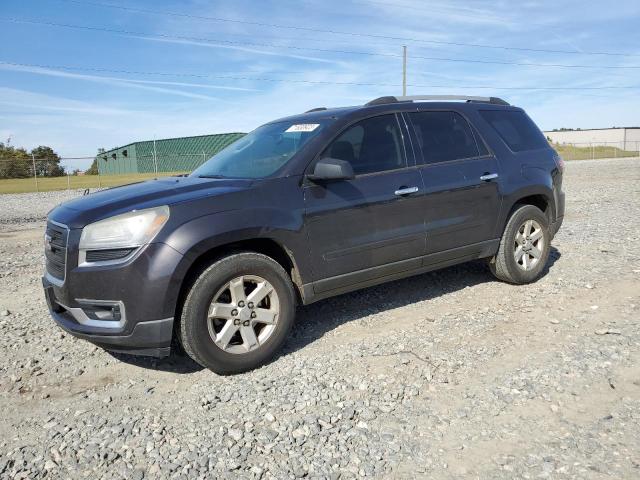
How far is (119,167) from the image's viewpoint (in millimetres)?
71250

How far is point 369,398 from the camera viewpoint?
329cm

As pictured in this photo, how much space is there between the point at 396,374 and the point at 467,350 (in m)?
0.69

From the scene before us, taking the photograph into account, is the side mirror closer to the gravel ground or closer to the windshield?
the windshield

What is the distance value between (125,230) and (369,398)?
1.90 metres

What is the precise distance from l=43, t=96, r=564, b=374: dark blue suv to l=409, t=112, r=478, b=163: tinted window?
1 centimetres

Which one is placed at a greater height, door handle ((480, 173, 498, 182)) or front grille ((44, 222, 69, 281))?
door handle ((480, 173, 498, 182))

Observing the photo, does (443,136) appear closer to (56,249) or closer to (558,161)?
(558,161)

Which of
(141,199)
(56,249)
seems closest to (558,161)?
(141,199)

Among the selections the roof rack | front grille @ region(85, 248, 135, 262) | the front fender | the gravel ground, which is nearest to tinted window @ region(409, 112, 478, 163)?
the roof rack

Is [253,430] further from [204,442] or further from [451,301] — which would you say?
[451,301]

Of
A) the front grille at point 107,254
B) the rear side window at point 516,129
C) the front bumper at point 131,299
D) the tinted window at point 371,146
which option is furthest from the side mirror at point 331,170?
the rear side window at point 516,129

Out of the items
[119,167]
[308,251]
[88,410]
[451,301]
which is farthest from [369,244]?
[119,167]

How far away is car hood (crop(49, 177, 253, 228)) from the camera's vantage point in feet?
11.6

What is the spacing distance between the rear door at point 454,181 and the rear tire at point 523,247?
27cm
